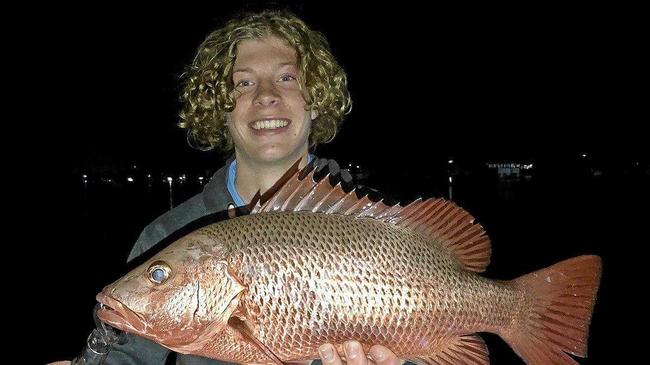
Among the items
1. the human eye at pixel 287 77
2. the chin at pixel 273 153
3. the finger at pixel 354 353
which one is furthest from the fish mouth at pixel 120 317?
the human eye at pixel 287 77

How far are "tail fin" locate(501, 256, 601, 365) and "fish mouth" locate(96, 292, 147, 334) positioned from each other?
5.41 ft

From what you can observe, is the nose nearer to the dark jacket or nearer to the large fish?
the dark jacket

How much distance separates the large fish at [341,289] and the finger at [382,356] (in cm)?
3

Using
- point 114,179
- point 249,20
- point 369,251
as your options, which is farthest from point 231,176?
point 114,179

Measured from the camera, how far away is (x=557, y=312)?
2.52 meters

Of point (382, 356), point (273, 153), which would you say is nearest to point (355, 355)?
point (382, 356)

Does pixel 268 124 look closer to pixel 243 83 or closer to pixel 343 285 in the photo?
pixel 243 83

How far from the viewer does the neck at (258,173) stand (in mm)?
3418

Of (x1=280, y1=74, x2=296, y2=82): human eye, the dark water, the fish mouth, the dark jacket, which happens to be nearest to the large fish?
the fish mouth

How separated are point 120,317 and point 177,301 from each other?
0.23m

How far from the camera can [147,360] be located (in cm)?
319

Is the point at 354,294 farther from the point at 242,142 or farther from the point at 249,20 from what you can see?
the point at 249,20

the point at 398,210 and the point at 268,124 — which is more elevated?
the point at 268,124

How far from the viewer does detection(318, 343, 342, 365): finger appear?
227 centimetres
